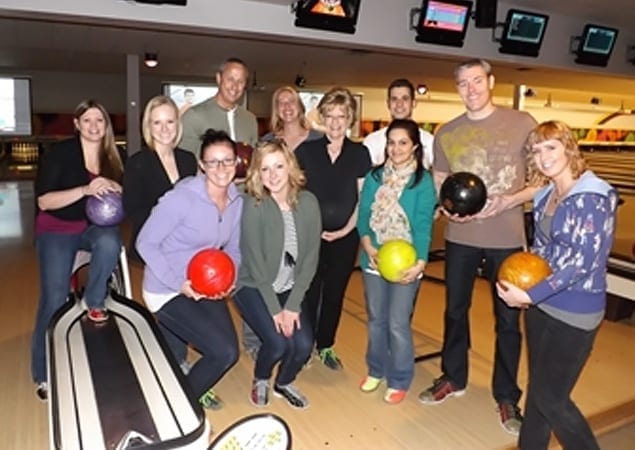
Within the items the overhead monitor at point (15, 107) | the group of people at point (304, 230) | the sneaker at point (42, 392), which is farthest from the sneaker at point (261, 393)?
the overhead monitor at point (15, 107)

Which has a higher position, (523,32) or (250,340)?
(523,32)

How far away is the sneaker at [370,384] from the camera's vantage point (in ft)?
7.91

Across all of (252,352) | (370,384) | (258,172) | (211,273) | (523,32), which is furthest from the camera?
(523,32)

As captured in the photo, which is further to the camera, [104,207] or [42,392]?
[42,392]

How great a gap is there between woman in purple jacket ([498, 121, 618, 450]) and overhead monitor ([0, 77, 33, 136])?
39.3 feet

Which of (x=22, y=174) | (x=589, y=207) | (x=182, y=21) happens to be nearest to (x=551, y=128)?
(x=589, y=207)

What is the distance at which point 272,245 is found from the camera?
209 cm

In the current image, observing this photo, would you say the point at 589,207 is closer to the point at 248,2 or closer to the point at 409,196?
the point at 409,196

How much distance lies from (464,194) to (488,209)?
0.16 metres

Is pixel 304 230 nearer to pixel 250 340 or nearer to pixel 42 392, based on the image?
pixel 250 340

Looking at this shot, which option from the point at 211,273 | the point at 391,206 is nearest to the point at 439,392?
the point at 391,206

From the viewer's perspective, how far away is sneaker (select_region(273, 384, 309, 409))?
2.28 metres

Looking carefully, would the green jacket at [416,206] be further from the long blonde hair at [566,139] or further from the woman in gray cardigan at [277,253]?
the long blonde hair at [566,139]

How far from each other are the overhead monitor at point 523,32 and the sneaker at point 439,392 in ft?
11.4
